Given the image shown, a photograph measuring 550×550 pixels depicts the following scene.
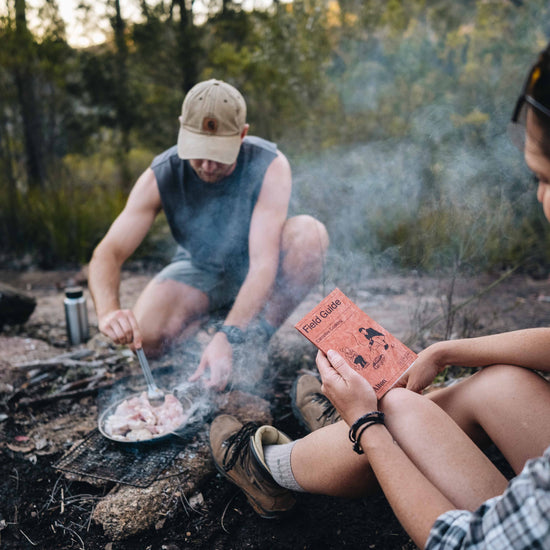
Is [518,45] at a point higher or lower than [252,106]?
higher

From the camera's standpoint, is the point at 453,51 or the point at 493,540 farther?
the point at 453,51

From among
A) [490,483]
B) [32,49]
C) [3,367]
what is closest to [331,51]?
[32,49]

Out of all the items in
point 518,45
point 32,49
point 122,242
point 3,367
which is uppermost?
point 32,49

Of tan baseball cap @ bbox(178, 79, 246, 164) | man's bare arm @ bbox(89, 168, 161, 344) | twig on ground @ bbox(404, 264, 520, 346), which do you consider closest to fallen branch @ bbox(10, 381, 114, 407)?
man's bare arm @ bbox(89, 168, 161, 344)

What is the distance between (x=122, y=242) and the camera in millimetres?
2691

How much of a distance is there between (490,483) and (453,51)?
6.08 metres

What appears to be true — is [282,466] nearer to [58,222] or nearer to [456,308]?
[456,308]

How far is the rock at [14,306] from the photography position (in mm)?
3451

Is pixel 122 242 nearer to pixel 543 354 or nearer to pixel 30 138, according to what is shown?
pixel 543 354

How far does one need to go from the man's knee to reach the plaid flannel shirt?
1.92 meters

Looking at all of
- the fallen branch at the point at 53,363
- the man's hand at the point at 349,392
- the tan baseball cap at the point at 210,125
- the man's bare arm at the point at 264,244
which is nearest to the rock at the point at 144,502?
the man's bare arm at the point at 264,244

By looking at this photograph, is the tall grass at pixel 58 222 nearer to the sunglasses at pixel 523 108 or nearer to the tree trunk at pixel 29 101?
the tree trunk at pixel 29 101

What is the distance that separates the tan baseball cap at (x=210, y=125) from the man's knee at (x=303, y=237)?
557 millimetres

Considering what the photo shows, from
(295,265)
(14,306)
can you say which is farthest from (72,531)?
(14,306)
